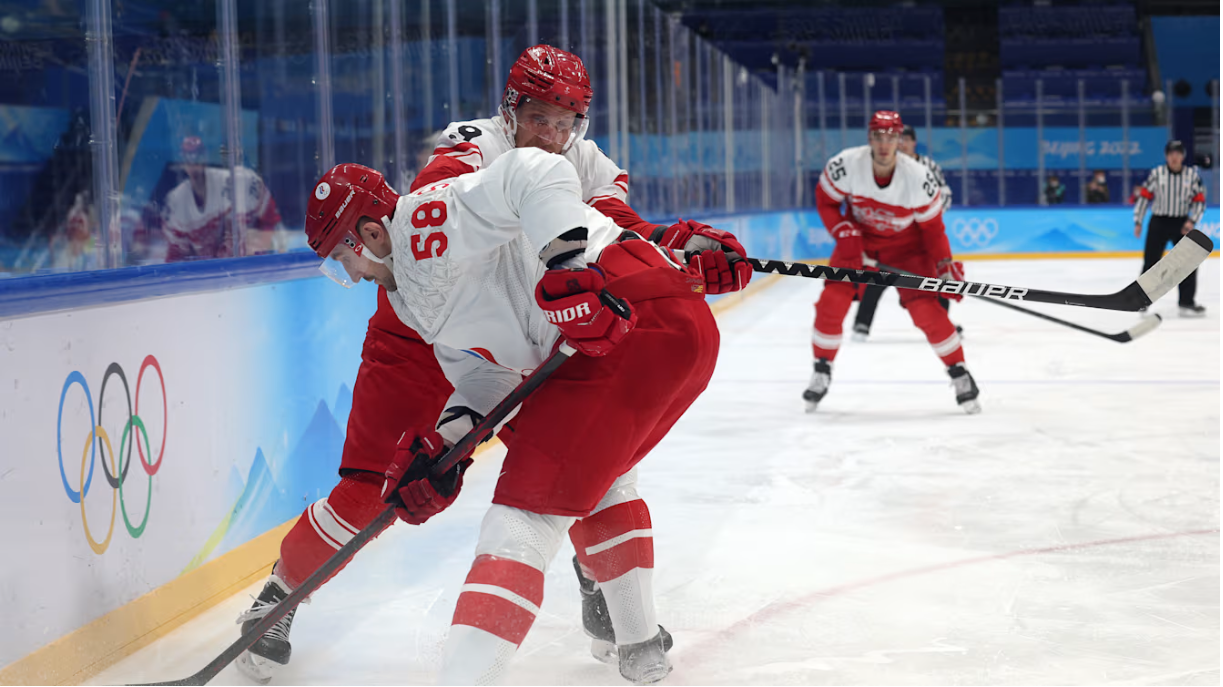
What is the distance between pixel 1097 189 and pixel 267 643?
12867mm

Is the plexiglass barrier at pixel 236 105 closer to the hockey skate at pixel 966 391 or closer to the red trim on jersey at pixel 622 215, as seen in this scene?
→ the red trim on jersey at pixel 622 215

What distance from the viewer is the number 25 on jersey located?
149cm

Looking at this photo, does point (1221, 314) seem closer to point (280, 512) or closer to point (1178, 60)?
point (280, 512)

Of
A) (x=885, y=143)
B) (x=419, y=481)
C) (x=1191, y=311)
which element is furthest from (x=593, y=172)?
(x=1191, y=311)

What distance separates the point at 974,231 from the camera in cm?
1311

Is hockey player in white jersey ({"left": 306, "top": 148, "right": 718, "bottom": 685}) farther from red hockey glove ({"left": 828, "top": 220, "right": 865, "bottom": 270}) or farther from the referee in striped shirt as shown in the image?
the referee in striped shirt

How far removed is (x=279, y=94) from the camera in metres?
3.17

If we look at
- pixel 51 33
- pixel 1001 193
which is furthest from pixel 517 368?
pixel 1001 193

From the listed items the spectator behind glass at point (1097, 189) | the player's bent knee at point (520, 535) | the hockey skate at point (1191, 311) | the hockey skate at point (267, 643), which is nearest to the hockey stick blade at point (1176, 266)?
the player's bent knee at point (520, 535)

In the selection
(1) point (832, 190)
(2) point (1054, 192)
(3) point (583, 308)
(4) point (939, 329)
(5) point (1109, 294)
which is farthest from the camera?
(2) point (1054, 192)

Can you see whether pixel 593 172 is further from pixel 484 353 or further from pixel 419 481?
pixel 419 481

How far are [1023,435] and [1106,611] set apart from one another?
1.82m

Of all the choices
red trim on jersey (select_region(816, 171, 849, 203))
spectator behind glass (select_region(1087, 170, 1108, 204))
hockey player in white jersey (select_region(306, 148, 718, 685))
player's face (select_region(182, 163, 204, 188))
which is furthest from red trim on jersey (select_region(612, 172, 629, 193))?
spectator behind glass (select_region(1087, 170, 1108, 204))

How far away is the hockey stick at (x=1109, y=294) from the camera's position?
6.05ft
